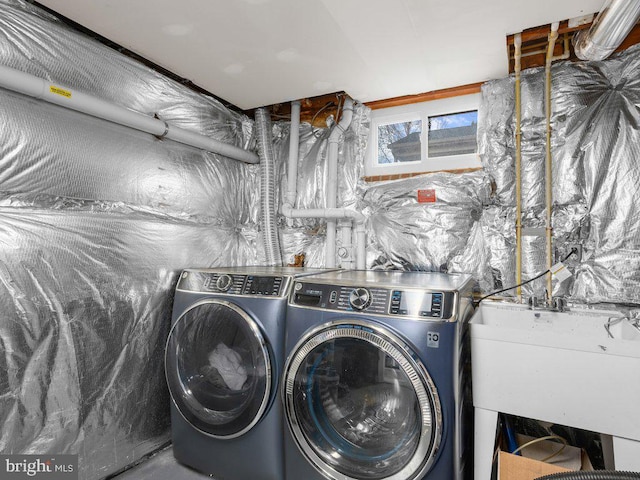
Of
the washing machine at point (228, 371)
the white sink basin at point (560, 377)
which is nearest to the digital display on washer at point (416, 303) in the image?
the white sink basin at point (560, 377)

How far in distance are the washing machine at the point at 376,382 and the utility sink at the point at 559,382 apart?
0.09 meters

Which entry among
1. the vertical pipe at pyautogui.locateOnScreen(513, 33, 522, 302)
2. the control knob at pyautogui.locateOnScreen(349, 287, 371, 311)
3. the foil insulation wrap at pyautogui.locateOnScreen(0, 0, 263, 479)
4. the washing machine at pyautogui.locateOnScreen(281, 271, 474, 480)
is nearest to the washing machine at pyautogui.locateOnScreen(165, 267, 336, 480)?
the washing machine at pyautogui.locateOnScreen(281, 271, 474, 480)

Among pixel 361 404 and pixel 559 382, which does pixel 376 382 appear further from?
pixel 559 382

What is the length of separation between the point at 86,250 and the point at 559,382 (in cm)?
218

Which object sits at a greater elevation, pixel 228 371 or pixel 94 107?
pixel 94 107

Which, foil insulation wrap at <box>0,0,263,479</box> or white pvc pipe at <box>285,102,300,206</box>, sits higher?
white pvc pipe at <box>285,102,300,206</box>

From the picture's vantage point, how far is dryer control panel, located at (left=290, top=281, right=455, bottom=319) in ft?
4.60

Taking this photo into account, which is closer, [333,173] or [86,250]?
[86,250]

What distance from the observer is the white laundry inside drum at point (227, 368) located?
184 centimetres

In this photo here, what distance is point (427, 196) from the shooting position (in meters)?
2.45

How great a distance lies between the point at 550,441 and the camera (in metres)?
1.80

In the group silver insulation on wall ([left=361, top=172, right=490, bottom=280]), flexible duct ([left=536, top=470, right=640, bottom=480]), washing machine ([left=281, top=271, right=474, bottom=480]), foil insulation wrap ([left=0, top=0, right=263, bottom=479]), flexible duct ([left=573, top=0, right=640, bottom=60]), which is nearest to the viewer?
flexible duct ([left=536, top=470, right=640, bottom=480])

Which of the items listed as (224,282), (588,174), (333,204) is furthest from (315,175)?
(588,174)

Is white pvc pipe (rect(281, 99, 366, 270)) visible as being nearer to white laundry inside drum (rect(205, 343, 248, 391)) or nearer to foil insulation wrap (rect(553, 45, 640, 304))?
white laundry inside drum (rect(205, 343, 248, 391))
